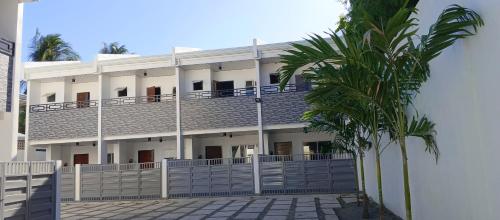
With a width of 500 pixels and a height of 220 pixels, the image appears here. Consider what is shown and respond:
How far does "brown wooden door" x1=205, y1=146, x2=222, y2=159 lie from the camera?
2260 centimetres

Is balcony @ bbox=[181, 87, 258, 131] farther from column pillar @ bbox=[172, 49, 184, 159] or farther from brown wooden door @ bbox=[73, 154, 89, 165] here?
brown wooden door @ bbox=[73, 154, 89, 165]

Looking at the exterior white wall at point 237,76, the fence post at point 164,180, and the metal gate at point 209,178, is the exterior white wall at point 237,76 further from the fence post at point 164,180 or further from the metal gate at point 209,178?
the fence post at point 164,180

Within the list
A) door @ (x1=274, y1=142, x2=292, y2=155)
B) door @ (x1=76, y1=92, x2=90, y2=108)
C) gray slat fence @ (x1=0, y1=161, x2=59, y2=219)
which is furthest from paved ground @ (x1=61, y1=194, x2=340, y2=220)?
door @ (x1=76, y1=92, x2=90, y2=108)

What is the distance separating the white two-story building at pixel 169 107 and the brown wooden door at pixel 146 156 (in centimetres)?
6

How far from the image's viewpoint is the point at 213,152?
22.7 m

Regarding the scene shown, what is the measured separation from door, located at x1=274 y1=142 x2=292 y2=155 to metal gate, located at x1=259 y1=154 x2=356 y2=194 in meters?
4.34

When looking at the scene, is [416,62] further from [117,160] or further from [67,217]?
[117,160]

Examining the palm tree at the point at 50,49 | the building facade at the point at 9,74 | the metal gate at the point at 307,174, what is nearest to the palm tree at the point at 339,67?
the building facade at the point at 9,74

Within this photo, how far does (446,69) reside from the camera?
16.0 feet

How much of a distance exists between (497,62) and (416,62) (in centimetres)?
130

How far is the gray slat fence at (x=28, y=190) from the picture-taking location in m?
7.35

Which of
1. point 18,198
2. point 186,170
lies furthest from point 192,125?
point 18,198

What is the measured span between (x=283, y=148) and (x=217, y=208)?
8.54m

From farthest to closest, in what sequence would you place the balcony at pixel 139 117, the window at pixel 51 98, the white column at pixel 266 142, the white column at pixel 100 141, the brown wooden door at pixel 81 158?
1. the brown wooden door at pixel 81 158
2. the window at pixel 51 98
3. the white column at pixel 266 142
4. the white column at pixel 100 141
5. the balcony at pixel 139 117
